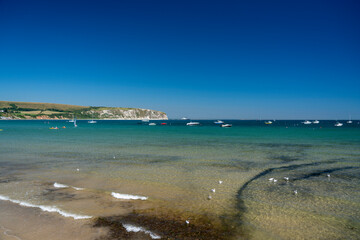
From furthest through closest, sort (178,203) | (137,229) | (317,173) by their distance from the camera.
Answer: (317,173)
(178,203)
(137,229)

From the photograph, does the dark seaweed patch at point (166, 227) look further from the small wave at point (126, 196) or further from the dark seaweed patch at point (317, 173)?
the dark seaweed patch at point (317, 173)

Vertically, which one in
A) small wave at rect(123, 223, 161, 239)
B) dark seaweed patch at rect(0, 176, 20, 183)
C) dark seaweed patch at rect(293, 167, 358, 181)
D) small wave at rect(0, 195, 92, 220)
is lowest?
dark seaweed patch at rect(0, 176, 20, 183)

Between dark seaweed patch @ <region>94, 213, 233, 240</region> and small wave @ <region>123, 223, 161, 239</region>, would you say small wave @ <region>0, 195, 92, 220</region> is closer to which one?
dark seaweed patch @ <region>94, 213, 233, 240</region>

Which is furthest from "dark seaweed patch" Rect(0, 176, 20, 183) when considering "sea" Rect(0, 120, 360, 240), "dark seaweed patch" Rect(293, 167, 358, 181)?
"dark seaweed patch" Rect(293, 167, 358, 181)

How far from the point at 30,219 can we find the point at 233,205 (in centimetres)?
835

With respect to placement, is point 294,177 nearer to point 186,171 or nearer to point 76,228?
point 186,171

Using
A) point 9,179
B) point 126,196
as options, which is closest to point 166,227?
point 126,196

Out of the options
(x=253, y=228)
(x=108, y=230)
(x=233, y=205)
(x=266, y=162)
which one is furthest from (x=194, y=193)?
(x=266, y=162)

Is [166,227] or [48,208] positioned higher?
[166,227]

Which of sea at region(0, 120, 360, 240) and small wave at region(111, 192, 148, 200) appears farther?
small wave at region(111, 192, 148, 200)

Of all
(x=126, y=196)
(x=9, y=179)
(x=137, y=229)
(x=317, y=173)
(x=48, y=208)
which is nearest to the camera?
(x=137, y=229)

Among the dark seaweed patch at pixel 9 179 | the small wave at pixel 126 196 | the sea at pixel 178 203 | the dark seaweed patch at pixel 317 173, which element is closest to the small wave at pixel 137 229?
the sea at pixel 178 203

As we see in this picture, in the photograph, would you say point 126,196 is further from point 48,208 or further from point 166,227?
point 166,227

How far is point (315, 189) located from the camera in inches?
521
